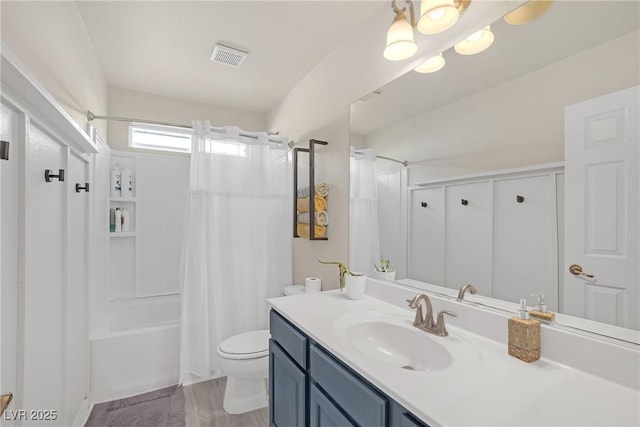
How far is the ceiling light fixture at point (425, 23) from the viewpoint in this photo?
3.79ft

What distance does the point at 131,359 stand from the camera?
6.92ft

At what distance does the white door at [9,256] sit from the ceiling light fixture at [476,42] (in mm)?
1663

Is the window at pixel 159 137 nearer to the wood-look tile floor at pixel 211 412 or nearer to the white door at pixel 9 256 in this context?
the white door at pixel 9 256

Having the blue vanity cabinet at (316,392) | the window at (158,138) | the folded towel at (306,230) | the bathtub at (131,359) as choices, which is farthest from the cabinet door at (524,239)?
the window at (158,138)

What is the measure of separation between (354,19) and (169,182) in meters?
2.31

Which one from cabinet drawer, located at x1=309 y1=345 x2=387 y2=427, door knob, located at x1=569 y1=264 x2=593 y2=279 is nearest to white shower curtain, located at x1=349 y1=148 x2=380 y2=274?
cabinet drawer, located at x1=309 y1=345 x2=387 y2=427

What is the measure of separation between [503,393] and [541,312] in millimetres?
376

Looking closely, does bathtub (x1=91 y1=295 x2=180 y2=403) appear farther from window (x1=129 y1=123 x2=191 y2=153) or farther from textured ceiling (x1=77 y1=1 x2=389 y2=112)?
textured ceiling (x1=77 y1=1 x2=389 y2=112)

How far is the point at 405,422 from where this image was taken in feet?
2.40

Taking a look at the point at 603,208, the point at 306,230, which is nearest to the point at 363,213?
the point at 306,230

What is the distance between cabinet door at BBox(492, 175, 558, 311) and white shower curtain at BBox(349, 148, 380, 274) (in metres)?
0.69

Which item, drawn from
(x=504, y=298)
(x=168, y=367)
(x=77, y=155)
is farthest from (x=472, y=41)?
(x=168, y=367)

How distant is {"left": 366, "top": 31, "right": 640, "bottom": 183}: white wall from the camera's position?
86 cm

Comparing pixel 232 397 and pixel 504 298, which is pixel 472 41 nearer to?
pixel 504 298
